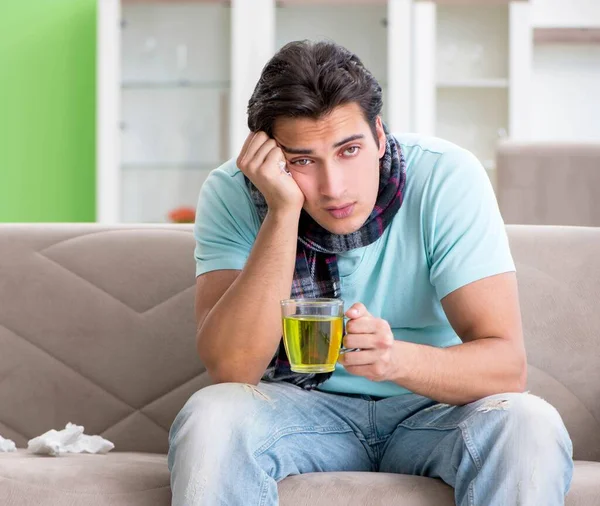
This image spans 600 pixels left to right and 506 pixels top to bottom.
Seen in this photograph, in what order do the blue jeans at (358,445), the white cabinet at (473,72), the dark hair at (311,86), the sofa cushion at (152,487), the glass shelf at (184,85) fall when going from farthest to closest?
the glass shelf at (184,85)
the white cabinet at (473,72)
the dark hair at (311,86)
the sofa cushion at (152,487)
the blue jeans at (358,445)

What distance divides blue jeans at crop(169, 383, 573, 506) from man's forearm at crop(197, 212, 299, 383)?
2.8 inches

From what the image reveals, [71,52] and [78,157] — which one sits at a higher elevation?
[71,52]

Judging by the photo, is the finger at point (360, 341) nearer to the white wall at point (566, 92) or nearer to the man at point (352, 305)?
the man at point (352, 305)

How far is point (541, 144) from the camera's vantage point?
9.53 ft

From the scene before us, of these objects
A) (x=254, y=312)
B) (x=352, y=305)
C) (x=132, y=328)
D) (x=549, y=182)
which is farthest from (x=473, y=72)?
(x=352, y=305)

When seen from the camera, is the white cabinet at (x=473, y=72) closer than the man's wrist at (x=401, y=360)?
No

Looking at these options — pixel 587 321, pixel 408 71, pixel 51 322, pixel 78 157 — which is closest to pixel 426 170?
pixel 587 321

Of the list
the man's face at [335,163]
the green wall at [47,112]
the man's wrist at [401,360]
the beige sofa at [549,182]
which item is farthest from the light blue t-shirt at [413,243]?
the green wall at [47,112]

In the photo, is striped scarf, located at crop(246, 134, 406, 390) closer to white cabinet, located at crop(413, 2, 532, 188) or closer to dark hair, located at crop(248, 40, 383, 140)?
dark hair, located at crop(248, 40, 383, 140)

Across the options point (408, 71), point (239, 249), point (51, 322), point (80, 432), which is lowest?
point (80, 432)

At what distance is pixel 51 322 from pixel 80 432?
306mm

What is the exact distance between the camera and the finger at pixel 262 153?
1727 millimetres

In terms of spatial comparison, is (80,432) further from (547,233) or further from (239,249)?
(547,233)

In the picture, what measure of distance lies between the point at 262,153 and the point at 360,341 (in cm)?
45
